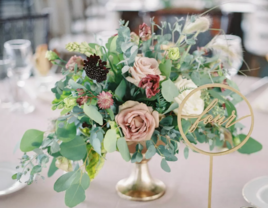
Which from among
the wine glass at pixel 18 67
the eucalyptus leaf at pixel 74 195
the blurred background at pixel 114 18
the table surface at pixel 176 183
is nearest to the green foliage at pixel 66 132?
the eucalyptus leaf at pixel 74 195

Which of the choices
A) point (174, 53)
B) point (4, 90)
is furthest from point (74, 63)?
point (4, 90)

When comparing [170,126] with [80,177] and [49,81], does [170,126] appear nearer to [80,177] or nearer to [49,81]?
[80,177]

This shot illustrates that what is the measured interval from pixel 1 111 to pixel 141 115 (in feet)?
3.02

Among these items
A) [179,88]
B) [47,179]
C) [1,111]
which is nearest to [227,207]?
[179,88]

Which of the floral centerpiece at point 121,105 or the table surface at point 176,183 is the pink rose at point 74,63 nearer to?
the floral centerpiece at point 121,105

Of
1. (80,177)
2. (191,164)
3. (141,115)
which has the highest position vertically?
(141,115)

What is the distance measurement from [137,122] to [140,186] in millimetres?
260

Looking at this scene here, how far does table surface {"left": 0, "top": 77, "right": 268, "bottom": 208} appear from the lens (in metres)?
0.90

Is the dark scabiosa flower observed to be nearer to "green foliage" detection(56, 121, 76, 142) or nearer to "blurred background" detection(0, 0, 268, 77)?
"green foliage" detection(56, 121, 76, 142)

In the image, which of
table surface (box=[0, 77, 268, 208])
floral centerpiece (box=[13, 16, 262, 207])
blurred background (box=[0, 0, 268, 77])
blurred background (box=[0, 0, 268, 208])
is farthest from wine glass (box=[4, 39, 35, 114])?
blurred background (box=[0, 0, 268, 77])

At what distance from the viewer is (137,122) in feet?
2.43

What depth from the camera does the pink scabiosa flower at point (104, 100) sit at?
0.72m

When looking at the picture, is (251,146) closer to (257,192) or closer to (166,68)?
(257,192)

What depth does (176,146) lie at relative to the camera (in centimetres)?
81
